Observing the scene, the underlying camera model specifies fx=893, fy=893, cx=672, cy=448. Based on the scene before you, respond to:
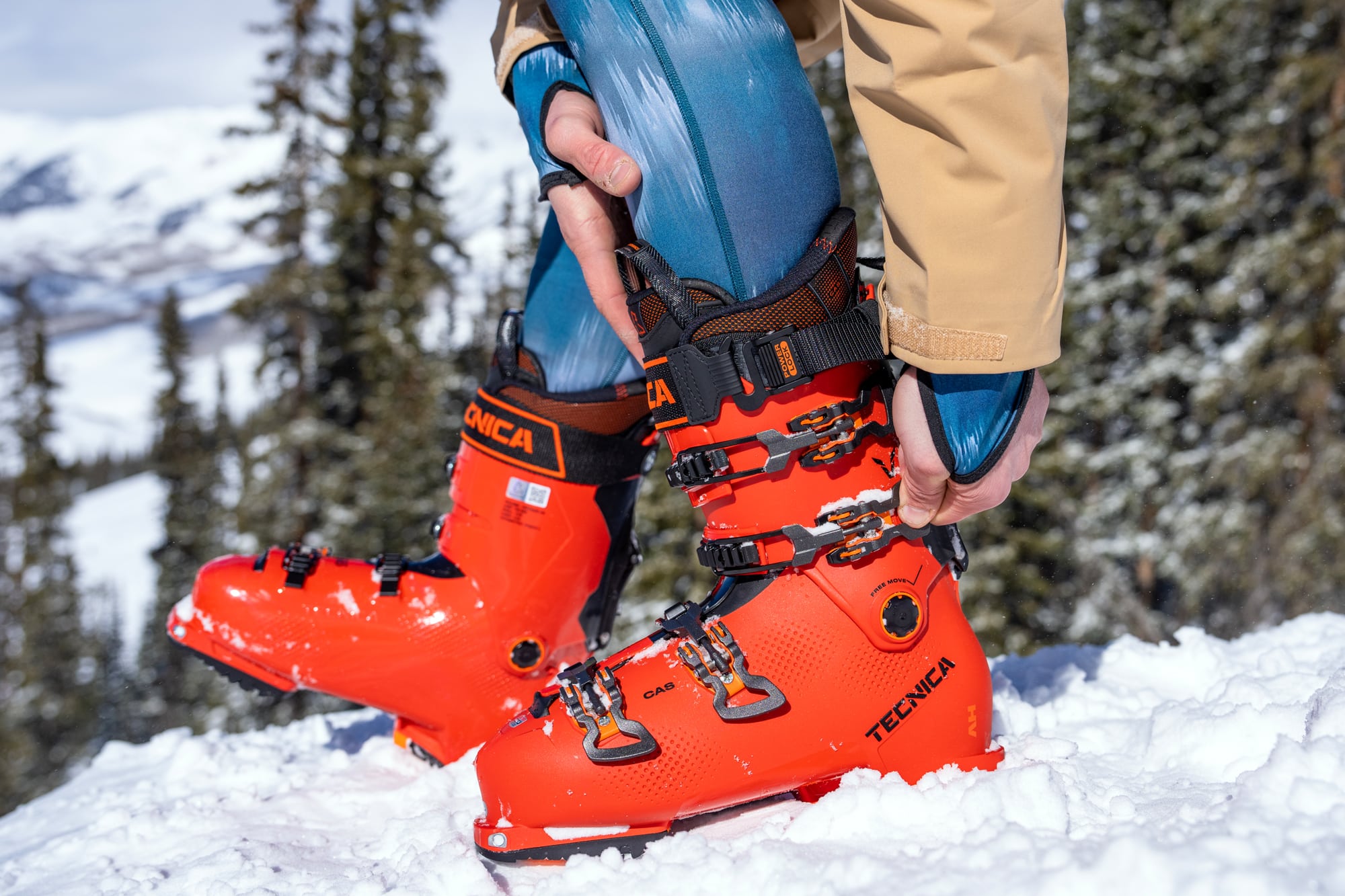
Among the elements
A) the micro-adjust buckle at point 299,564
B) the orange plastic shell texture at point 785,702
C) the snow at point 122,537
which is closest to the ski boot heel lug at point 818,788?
the orange plastic shell texture at point 785,702

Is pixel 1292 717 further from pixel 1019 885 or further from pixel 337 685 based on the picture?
pixel 337 685

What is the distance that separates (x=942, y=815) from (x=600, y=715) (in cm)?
51

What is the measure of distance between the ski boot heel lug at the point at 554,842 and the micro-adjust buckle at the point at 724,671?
0.22 metres

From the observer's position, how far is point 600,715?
1371 mm

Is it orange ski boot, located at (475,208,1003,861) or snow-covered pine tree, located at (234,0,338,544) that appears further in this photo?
snow-covered pine tree, located at (234,0,338,544)

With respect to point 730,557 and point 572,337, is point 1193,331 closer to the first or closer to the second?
point 572,337

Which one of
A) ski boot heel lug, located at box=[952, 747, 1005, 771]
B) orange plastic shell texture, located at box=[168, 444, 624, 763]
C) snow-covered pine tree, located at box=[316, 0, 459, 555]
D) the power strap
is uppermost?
the power strap

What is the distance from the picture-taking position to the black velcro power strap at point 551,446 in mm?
1921

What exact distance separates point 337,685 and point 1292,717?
1764mm

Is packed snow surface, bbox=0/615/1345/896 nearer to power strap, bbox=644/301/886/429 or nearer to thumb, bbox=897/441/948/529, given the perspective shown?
thumb, bbox=897/441/948/529

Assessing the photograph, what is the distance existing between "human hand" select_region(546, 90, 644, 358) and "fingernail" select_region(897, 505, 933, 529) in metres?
0.51

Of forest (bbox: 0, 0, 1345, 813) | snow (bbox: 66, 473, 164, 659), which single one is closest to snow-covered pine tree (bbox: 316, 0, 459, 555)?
forest (bbox: 0, 0, 1345, 813)

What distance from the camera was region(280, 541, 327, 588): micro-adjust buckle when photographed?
1.91 m

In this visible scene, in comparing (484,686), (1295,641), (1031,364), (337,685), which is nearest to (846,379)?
(1031,364)
